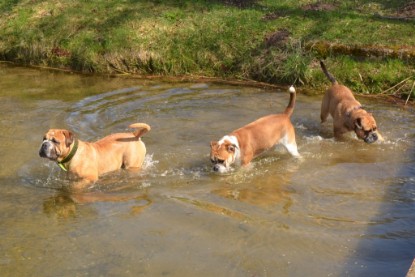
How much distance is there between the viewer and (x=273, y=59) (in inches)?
497

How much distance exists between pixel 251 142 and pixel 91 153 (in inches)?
→ 92.6

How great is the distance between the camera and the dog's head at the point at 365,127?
339 inches

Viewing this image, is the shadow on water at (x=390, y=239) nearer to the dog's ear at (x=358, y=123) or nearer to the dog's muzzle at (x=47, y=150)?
the dog's ear at (x=358, y=123)

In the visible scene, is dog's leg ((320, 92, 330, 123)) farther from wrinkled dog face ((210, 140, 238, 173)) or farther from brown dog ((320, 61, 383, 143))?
wrinkled dog face ((210, 140, 238, 173))

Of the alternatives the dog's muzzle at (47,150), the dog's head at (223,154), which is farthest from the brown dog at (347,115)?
the dog's muzzle at (47,150)

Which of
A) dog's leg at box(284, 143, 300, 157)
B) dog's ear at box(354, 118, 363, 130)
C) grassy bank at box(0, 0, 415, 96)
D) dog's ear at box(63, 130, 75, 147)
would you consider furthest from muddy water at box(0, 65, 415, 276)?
grassy bank at box(0, 0, 415, 96)

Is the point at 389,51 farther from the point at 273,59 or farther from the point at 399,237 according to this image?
the point at 399,237

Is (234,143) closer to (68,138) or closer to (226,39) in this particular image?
(68,138)

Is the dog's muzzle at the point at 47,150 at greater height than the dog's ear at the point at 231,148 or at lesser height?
greater

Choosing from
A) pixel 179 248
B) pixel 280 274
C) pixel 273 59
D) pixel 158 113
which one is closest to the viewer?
pixel 280 274

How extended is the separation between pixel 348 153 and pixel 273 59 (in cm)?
453

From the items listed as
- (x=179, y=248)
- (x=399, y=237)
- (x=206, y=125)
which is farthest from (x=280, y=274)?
(x=206, y=125)

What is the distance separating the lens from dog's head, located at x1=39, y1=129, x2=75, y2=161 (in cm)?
670

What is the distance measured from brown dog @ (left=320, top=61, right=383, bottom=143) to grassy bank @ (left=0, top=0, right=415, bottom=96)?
2244 millimetres
